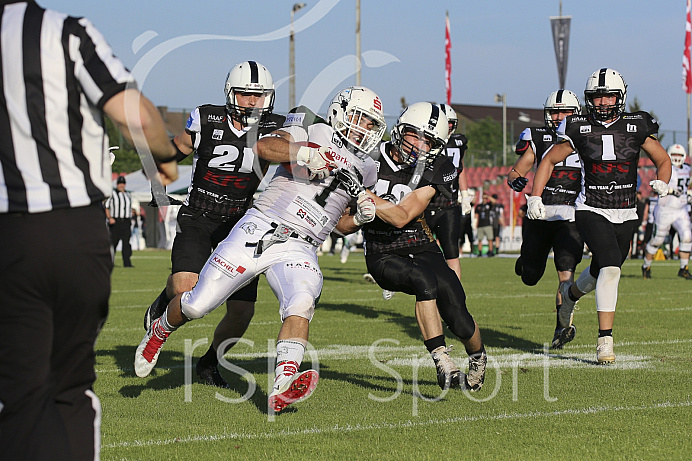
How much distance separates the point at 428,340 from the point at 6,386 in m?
3.29

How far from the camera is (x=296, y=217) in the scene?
5012 millimetres

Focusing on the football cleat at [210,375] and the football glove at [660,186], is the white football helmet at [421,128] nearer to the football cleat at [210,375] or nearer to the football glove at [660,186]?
the football cleat at [210,375]

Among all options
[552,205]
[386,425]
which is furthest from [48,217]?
[552,205]

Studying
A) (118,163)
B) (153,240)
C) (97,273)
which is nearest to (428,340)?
(97,273)

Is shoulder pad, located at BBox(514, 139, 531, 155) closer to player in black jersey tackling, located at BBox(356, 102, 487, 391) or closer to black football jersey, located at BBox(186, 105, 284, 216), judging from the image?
player in black jersey tackling, located at BBox(356, 102, 487, 391)

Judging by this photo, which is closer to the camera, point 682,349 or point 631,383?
point 631,383

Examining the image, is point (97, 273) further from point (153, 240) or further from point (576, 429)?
point (153, 240)

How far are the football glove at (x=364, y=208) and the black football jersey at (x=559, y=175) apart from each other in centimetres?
379

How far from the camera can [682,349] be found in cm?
715

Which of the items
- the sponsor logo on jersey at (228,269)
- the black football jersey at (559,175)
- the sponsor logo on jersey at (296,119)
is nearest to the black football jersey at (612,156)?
the black football jersey at (559,175)

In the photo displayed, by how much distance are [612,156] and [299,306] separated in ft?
10.8

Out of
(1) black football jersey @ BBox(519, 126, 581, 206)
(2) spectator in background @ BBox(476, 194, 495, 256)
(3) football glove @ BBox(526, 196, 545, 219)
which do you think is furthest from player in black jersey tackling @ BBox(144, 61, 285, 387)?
(2) spectator in background @ BBox(476, 194, 495, 256)

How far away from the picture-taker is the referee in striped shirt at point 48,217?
257 cm

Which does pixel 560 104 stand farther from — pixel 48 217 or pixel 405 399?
pixel 48 217
